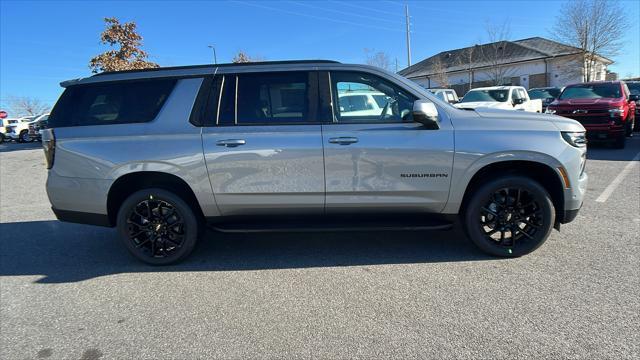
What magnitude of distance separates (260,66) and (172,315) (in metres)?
2.46

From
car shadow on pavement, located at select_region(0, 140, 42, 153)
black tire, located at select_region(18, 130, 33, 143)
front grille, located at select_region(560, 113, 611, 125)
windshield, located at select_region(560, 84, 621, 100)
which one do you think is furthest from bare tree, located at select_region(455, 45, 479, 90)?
black tire, located at select_region(18, 130, 33, 143)

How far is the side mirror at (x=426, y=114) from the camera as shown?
3305 millimetres

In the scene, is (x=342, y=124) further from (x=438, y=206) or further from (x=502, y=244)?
(x=502, y=244)

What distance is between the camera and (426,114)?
3.32 meters

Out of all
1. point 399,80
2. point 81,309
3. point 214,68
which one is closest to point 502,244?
point 399,80

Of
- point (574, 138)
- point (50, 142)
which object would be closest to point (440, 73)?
point (574, 138)

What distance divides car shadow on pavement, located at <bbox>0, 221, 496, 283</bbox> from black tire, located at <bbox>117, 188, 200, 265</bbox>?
0.52 feet

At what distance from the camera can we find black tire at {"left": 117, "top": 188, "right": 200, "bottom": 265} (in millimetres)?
3812

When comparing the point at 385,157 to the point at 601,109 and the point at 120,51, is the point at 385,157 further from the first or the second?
the point at 120,51

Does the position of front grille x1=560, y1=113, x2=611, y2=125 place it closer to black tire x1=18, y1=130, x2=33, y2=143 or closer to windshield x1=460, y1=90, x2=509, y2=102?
windshield x1=460, y1=90, x2=509, y2=102

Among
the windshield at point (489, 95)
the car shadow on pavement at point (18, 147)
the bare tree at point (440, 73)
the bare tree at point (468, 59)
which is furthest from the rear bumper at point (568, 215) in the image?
the bare tree at point (440, 73)

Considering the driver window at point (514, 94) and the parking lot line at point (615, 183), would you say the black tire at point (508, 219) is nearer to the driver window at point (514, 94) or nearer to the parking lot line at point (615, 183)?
the parking lot line at point (615, 183)

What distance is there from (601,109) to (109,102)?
1160 cm

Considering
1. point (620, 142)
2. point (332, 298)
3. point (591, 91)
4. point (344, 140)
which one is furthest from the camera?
point (591, 91)
